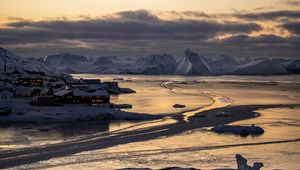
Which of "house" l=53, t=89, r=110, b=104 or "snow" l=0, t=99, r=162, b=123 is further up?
"house" l=53, t=89, r=110, b=104

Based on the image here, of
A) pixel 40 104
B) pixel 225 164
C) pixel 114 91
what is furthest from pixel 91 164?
pixel 114 91

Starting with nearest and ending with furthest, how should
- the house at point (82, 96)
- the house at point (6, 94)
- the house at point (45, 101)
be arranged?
1. the house at point (45, 101)
2. the house at point (82, 96)
3. the house at point (6, 94)

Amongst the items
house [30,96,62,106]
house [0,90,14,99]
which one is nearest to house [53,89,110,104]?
house [30,96,62,106]

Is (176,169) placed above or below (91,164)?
above

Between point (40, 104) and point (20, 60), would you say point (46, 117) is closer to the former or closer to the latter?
point (40, 104)

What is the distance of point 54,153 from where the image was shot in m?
29.6

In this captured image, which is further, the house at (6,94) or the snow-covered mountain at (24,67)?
the snow-covered mountain at (24,67)

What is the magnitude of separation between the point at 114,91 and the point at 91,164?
Answer: 65.7 m

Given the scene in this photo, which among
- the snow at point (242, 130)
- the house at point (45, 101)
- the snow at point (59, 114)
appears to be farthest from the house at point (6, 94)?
the snow at point (242, 130)

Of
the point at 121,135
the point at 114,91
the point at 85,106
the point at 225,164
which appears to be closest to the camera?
the point at 225,164

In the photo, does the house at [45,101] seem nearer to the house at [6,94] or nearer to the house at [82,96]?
the house at [82,96]

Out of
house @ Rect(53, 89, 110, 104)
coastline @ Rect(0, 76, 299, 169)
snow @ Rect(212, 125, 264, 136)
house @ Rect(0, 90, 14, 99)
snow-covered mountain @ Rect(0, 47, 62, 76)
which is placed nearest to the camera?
coastline @ Rect(0, 76, 299, 169)

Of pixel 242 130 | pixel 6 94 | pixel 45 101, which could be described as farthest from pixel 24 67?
pixel 242 130

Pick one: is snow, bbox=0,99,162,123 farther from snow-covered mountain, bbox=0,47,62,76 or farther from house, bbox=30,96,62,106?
snow-covered mountain, bbox=0,47,62,76
